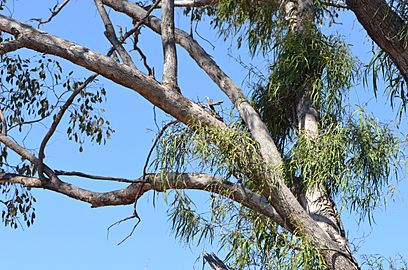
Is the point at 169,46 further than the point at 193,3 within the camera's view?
No

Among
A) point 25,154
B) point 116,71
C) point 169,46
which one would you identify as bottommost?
point 116,71

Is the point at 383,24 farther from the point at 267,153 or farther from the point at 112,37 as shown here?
the point at 112,37

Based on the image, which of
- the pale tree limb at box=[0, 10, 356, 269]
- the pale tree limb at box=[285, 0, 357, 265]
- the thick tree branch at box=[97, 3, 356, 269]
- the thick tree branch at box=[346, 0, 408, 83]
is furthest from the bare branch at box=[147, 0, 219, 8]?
the thick tree branch at box=[346, 0, 408, 83]

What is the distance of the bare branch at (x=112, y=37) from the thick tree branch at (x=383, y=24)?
1375mm

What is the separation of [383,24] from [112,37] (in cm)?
180

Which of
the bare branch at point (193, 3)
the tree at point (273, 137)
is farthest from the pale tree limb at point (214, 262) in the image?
the bare branch at point (193, 3)

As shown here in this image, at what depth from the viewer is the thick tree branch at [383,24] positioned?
4.23m

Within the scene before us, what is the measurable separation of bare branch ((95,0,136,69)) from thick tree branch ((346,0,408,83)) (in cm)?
137

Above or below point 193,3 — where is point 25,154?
below

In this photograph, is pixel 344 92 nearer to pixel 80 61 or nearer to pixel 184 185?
pixel 184 185

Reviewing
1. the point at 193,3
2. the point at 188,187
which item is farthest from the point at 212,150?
the point at 193,3

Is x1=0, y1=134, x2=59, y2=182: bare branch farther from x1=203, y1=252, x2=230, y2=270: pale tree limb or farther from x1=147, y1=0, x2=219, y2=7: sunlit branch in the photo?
x1=147, y1=0, x2=219, y2=7: sunlit branch

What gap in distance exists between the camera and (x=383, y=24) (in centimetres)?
425

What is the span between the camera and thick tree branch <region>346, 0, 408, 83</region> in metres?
4.23
